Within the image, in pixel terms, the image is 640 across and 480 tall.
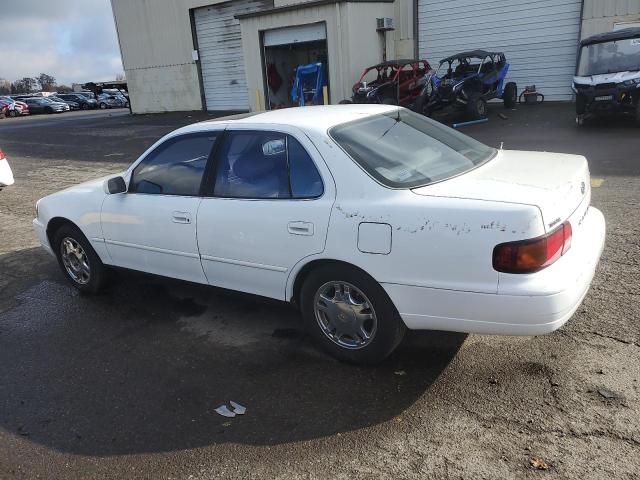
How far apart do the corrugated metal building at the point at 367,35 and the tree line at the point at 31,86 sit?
7640 cm

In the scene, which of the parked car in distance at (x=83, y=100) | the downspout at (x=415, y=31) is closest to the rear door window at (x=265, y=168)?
the downspout at (x=415, y=31)

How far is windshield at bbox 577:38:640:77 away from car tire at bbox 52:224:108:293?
11.8m

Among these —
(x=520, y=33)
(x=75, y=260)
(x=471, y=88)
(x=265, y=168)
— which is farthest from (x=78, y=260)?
(x=520, y=33)

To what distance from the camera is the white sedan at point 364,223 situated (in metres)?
2.77

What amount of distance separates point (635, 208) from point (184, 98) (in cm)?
2499

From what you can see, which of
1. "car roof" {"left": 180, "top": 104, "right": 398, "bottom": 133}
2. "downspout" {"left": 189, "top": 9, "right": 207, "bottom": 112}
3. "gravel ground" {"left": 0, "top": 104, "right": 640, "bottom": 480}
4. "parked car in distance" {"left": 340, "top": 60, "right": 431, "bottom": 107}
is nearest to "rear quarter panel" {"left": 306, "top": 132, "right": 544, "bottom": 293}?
"car roof" {"left": 180, "top": 104, "right": 398, "bottom": 133}

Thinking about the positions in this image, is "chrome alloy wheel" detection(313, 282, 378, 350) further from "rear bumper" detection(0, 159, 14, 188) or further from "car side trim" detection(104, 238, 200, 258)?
"rear bumper" detection(0, 159, 14, 188)

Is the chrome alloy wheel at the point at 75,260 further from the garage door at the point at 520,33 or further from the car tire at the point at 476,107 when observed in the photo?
the garage door at the point at 520,33

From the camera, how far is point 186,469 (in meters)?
2.67

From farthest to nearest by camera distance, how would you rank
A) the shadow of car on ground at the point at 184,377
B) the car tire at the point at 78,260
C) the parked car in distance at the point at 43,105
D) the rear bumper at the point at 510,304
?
the parked car in distance at the point at 43,105, the car tire at the point at 78,260, the shadow of car on ground at the point at 184,377, the rear bumper at the point at 510,304

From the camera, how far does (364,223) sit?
3.04m

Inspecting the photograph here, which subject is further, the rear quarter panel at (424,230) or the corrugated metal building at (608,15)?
the corrugated metal building at (608,15)

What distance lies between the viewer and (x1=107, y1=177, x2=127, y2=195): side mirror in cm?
426

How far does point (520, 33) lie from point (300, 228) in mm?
16516
